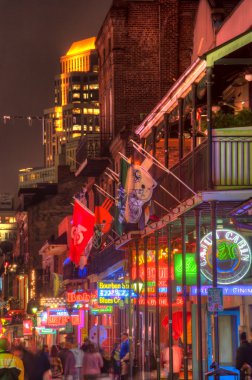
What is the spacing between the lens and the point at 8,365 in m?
18.3

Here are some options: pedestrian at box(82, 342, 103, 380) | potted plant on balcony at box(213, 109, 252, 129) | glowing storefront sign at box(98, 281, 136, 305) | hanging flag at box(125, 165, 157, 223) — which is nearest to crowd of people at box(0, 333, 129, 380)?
pedestrian at box(82, 342, 103, 380)

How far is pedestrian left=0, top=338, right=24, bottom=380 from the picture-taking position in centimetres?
1795

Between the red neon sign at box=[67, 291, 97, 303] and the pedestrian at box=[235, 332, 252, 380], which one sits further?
the red neon sign at box=[67, 291, 97, 303]

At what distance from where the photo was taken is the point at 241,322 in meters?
28.0

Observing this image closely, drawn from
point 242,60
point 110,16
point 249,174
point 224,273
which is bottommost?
point 224,273

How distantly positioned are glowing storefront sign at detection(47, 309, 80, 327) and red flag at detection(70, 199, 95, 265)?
50.5ft

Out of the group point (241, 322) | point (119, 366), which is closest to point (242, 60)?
point (241, 322)

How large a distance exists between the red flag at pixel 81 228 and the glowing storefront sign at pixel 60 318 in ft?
50.5

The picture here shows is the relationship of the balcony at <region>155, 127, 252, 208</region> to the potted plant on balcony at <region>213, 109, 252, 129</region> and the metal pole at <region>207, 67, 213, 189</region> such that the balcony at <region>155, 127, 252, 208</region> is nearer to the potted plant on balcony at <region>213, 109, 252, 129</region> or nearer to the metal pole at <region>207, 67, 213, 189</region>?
the metal pole at <region>207, 67, 213, 189</region>

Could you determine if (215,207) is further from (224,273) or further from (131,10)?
(131,10)

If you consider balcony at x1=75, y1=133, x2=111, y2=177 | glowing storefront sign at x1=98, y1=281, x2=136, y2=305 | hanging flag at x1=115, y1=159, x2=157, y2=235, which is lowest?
glowing storefront sign at x1=98, y1=281, x2=136, y2=305

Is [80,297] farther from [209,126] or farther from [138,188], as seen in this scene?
[209,126]

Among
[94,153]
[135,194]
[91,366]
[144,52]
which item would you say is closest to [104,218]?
[94,153]

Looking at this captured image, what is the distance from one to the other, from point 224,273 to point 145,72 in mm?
26896
